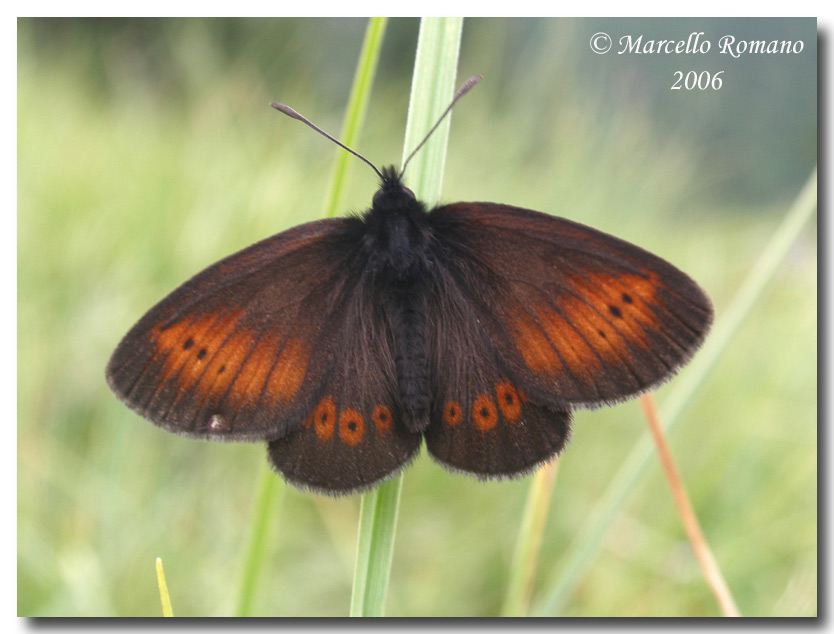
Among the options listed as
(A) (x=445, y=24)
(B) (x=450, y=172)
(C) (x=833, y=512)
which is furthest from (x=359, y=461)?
(B) (x=450, y=172)

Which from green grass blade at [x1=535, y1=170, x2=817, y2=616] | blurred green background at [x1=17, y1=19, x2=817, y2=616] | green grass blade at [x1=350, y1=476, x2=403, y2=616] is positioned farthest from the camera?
blurred green background at [x1=17, y1=19, x2=817, y2=616]

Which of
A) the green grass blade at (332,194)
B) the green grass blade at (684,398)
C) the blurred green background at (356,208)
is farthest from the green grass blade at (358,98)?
the green grass blade at (684,398)

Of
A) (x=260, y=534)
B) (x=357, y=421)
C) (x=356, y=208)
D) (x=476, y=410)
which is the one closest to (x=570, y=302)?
(x=476, y=410)

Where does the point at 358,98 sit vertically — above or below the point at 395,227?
above

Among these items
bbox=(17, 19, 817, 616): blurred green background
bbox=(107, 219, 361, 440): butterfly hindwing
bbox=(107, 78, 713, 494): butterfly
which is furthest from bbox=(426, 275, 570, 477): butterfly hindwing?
bbox=(17, 19, 817, 616): blurred green background

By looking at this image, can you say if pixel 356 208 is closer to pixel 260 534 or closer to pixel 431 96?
pixel 431 96

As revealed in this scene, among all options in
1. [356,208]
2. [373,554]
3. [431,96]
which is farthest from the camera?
[356,208]

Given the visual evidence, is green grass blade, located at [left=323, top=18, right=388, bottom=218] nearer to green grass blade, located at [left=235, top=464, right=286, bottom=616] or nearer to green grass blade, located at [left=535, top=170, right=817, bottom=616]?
green grass blade, located at [left=235, top=464, right=286, bottom=616]
